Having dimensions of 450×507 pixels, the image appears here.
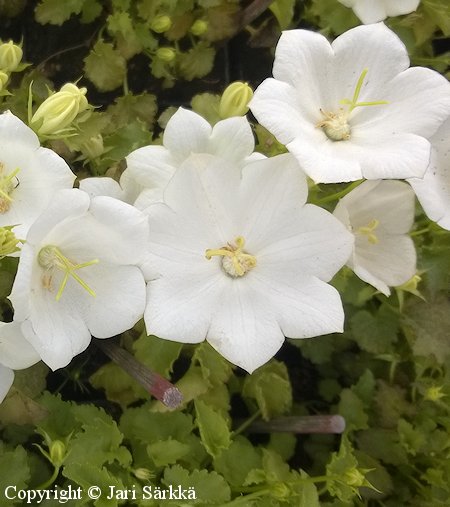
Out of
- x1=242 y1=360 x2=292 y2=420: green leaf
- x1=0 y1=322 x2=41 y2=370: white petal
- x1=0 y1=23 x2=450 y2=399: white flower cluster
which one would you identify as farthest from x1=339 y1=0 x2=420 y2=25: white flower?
x1=0 y1=322 x2=41 y2=370: white petal

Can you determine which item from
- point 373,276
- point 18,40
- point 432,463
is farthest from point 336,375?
point 18,40

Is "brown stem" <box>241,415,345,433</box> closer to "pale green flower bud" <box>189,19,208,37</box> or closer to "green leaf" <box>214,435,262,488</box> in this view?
"green leaf" <box>214,435,262,488</box>

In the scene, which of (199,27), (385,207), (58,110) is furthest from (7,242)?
(199,27)

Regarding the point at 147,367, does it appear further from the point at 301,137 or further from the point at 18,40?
the point at 18,40

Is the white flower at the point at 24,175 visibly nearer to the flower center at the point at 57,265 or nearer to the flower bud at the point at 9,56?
the flower center at the point at 57,265

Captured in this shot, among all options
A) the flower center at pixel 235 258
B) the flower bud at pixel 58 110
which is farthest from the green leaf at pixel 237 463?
the flower bud at pixel 58 110
